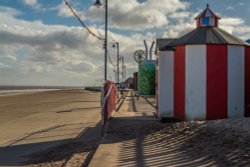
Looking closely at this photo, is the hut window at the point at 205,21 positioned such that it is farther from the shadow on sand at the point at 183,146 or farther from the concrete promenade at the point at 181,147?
the concrete promenade at the point at 181,147

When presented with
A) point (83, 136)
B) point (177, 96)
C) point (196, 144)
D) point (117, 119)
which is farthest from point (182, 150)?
point (117, 119)

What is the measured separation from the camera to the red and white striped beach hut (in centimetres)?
1500

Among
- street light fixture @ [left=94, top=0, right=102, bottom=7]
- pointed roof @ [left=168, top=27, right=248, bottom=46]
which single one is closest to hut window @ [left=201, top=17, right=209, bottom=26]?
pointed roof @ [left=168, top=27, right=248, bottom=46]

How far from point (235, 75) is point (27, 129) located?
26.1 ft

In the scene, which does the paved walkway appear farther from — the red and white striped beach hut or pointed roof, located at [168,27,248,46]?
pointed roof, located at [168,27,248,46]

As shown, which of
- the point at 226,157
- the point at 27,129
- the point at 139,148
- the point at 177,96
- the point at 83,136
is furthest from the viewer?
the point at 27,129

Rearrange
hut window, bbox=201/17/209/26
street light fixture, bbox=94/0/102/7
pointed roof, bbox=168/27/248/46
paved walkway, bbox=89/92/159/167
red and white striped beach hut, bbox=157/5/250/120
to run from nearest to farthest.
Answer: paved walkway, bbox=89/92/159/167 < red and white striped beach hut, bbox=157/5/250/120 < pointed roof, bbox=168/27/248/46 < hut window, bbox=201/17/209/26 < street light fixture, bbox=94/0/102/7

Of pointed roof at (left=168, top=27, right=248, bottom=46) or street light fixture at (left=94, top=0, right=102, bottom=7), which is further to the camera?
street light fixture at (left=94, top=0, right=102, bottom=7)

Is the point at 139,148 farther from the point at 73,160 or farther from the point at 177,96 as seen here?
the point at 177,96

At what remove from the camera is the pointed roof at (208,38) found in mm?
15164

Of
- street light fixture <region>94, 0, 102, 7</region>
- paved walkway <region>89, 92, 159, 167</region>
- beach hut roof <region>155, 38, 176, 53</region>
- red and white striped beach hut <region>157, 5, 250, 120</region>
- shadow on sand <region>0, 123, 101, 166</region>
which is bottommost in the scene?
shadow on sand <region>0, 123, 101, 166</region>

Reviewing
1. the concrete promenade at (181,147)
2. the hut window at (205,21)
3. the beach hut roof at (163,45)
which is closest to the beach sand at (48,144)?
the concrete promenade at (181,147)

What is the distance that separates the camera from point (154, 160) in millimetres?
8547

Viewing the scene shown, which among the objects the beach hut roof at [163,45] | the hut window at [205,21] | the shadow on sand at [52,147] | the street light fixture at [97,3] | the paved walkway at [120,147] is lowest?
the shadow on sand at [52,147]
